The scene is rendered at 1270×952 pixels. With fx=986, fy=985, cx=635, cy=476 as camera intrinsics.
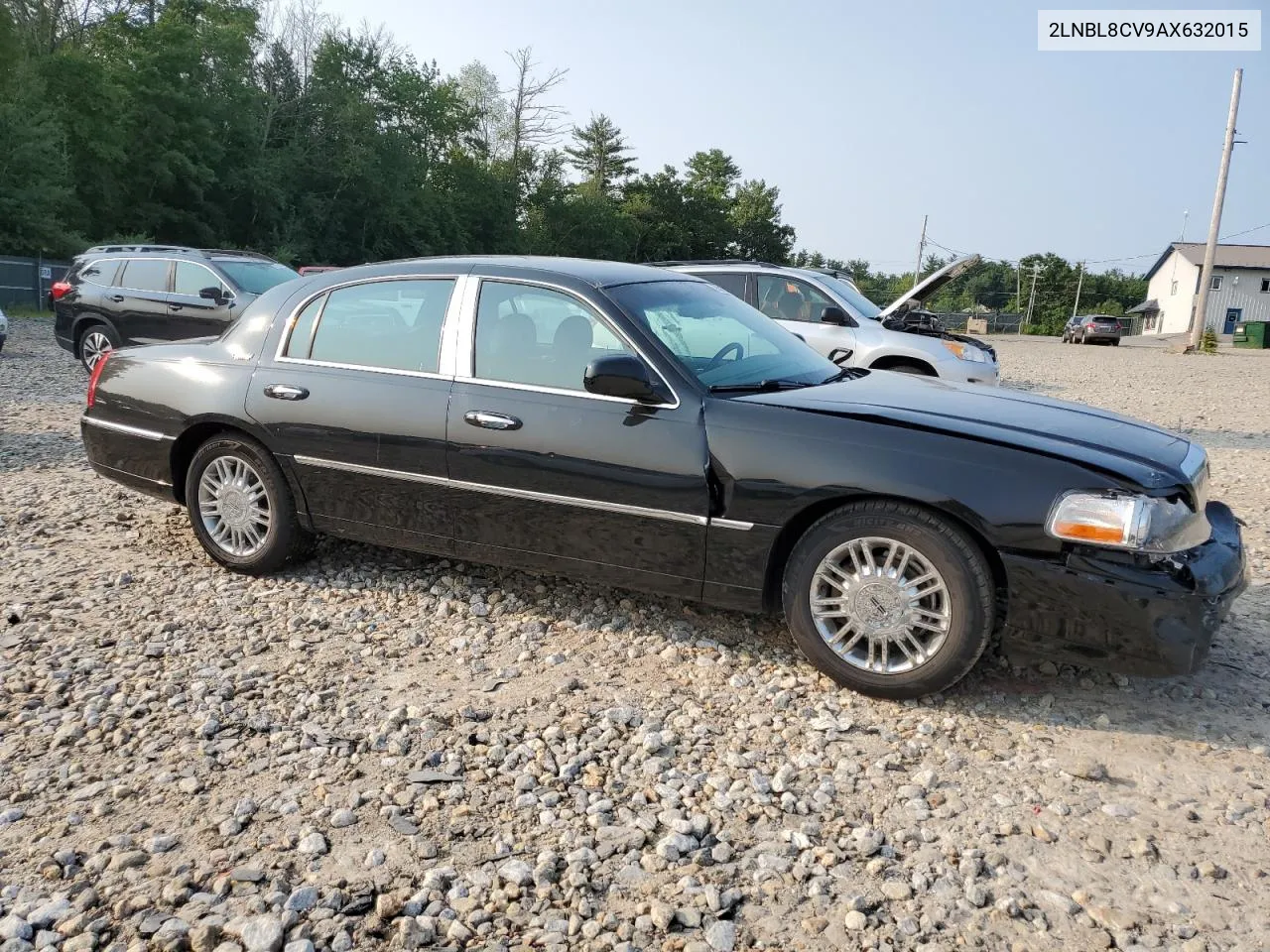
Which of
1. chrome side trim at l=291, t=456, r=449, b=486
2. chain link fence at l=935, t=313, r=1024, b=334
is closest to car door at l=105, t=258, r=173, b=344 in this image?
chrome side trim at l=291, t=456, r=449, b=486

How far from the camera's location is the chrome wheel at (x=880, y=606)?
367 cm

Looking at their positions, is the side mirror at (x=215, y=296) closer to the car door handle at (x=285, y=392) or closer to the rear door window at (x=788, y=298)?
the rear door window at (x=788, y=298)

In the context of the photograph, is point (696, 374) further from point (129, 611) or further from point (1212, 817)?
point (129, 611)

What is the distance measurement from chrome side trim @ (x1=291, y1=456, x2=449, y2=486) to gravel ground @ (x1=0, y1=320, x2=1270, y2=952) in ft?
2.17

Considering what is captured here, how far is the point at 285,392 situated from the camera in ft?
16.0

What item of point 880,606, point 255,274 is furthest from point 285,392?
point 255,274

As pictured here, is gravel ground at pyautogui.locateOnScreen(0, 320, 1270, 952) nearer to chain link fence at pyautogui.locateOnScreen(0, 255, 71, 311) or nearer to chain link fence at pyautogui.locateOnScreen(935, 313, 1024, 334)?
chain link fence at pyautogui.locateOnScreen(0, 255, 71, 311)

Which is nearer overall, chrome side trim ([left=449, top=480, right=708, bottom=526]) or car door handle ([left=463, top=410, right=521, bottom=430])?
chrome side trim ([left=449, top=480, right=708, bottom=526])

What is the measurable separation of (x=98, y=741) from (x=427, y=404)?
189 cm

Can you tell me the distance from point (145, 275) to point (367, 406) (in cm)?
993

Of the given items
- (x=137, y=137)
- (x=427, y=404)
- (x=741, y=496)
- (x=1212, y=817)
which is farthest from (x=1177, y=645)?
(x=137, y=137)

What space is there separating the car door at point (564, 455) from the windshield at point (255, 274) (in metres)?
9.01

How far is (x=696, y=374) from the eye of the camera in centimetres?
415

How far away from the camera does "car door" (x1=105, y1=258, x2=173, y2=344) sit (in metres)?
12.6
